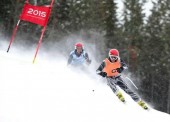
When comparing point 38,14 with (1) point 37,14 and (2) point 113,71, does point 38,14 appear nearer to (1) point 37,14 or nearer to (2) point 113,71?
(1) point 37,14

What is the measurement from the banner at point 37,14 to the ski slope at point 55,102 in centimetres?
415

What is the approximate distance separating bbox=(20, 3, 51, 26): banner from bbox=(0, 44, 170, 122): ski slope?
13.6 feet

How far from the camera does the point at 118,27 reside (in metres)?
50.3

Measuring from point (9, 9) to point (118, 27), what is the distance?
15.0 meters

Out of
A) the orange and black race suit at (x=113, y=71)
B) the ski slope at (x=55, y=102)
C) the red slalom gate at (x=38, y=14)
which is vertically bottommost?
the ski slope at (x=55, y=102)

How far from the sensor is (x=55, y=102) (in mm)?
9461

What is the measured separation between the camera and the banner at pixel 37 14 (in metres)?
17.1

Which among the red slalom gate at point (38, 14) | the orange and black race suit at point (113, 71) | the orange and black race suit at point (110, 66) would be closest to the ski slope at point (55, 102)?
the orange and black race suit at point (113, 71)

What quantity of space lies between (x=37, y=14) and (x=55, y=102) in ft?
27.9

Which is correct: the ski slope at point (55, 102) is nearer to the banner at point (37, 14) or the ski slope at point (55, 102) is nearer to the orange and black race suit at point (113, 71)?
the orange and black race suit at point (113, 71)

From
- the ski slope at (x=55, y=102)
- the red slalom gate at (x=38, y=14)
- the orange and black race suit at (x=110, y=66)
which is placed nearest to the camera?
the ski slope at (x=55, y=102)

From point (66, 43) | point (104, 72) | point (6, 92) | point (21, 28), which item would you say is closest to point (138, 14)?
point (66, 43)

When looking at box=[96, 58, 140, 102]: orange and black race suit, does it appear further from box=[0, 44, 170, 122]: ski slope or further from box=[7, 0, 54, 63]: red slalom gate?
box=[7, 0, 54, 63]: red slalom gate

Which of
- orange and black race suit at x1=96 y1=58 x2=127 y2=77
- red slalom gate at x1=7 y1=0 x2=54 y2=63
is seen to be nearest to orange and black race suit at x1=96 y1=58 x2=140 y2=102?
orange and black race suit at x1=96 y1=58 x2=127 y2=77
